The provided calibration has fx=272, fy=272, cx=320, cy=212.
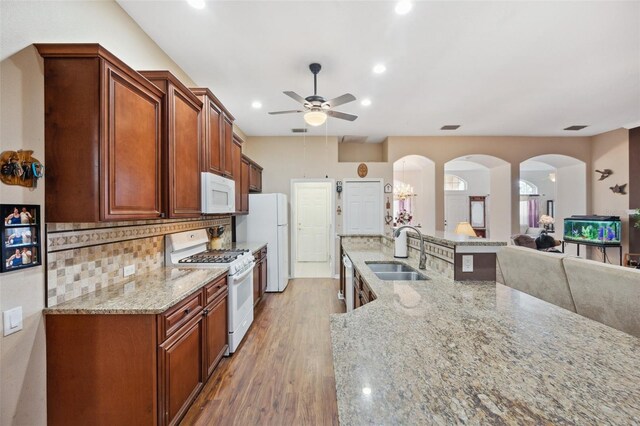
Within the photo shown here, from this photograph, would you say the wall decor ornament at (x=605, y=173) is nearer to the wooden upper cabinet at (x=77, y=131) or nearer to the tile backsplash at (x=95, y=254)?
the tile backsplash at (x=95, y=254)

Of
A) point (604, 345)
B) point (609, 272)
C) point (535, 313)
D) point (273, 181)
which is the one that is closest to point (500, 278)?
point (609, 272)

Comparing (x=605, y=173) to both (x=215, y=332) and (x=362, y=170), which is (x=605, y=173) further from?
(x=215, y=332)

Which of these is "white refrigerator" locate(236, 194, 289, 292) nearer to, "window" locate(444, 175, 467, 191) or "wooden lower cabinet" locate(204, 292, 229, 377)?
"wooden lower cabinet" locate(204, 292, 229, 377)

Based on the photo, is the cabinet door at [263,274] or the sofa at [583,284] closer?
the sofa at [583,284]

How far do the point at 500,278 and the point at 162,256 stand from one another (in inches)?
134

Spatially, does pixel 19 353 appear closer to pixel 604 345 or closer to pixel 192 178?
pixel 192 178

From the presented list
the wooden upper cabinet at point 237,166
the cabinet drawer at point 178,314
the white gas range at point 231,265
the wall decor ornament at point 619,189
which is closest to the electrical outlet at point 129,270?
the white gas range at point 231,265

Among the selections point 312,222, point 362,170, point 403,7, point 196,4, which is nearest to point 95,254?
point 196,4

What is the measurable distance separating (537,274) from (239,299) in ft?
9.23

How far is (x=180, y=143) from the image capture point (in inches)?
86.4

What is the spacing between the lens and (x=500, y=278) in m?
2.85

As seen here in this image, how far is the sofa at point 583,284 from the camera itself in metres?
1.60

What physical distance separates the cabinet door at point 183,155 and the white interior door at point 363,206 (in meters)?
3.77

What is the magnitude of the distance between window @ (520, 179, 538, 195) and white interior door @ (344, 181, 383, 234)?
762 centimetres
